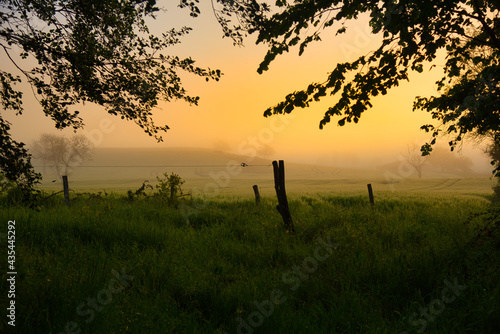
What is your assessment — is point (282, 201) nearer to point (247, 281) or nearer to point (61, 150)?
point (247, 281)

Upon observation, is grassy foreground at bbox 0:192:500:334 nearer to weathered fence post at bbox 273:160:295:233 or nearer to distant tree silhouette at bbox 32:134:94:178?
weathered fence post at bbox 273:160:295:233

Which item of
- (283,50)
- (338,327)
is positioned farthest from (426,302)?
(283,50)

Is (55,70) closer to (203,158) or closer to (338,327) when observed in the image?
(338,327)

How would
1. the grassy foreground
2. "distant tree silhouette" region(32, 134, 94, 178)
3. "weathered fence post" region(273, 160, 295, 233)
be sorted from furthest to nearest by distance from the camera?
"distant tree silhouette" region(32, 134, 94, 178) → "weathered fence post" region(273, 160, 295, 233) → the grassy foreground

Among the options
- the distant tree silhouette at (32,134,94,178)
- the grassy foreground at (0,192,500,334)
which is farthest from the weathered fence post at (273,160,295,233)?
the distant tree silhouette at (32,134,94,178)

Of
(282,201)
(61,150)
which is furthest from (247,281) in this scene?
(61,150)

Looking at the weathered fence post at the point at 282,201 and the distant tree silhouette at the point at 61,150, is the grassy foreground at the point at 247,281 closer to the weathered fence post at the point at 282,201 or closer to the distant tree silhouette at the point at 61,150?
the weathered fence post at the point at 282,201

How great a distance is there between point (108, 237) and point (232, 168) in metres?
94.7

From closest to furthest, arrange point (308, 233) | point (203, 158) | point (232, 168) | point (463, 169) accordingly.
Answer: point (308, 233) → point (232, 168) → point (203, 158) → point (463, 169)

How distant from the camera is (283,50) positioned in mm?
4656

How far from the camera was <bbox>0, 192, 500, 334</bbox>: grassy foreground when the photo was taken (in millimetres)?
3479

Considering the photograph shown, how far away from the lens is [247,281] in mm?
4953

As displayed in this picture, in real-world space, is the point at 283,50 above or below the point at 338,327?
above

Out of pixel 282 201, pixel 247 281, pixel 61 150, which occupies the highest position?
pixel 61 150
